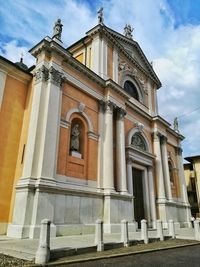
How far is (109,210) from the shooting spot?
42.3ft

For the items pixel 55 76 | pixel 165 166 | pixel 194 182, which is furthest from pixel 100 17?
pixel 194 182

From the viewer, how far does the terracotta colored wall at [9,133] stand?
35.6 ft

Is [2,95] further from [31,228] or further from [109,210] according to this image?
[109,210]

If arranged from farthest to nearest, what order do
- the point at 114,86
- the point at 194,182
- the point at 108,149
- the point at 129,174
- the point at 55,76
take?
the point at 194,182
the point at 129,174
the point at 114,86
the point at 108,149
the point at 55,76

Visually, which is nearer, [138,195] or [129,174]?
[129,174]

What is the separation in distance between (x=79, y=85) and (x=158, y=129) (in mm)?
9780

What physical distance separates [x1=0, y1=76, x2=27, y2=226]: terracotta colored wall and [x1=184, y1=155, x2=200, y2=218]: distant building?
25.7 m

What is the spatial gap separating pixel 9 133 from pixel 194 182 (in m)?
29.4

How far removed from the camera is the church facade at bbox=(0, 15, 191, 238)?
10547 millimetres

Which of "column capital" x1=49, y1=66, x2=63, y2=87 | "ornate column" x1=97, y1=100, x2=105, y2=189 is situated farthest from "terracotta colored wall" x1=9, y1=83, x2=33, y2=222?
"ornate column" x1=97, y1=100, x2=105, y2=189

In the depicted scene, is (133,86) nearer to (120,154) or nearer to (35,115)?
(120,154)

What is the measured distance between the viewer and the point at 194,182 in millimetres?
33750

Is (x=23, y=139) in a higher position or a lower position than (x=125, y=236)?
higher

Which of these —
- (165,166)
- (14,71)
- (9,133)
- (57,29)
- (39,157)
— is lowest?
(39,157)
